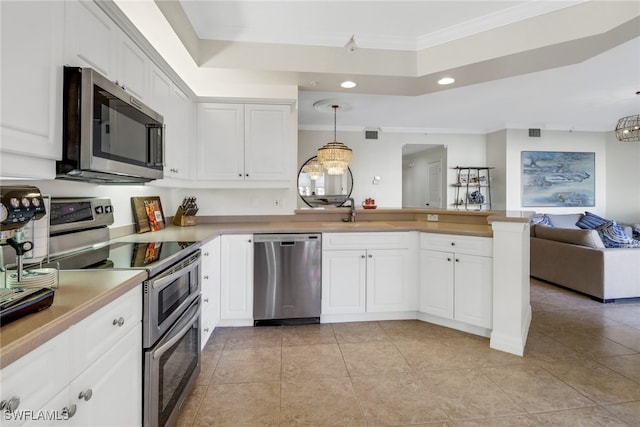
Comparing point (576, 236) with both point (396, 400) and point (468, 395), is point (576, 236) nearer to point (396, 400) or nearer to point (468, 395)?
point (468, 395)

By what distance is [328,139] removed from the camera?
6.33m

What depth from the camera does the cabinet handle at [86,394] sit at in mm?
898

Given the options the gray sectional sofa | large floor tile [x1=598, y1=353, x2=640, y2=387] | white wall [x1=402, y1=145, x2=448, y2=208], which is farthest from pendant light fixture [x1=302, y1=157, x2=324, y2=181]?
large floor tile [x1=598, y1=353, x2=640, y2=387]

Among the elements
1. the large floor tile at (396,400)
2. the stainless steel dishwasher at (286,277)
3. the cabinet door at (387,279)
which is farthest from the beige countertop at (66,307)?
the cabinet door at (387,279)

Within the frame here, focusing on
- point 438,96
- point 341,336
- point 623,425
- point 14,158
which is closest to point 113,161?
point 14,158

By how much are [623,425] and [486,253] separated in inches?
48.7

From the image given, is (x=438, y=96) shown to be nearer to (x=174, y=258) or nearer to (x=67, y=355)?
(x=174, y=258)

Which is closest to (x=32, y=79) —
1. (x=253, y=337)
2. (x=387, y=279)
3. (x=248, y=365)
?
(x=248, y=365)

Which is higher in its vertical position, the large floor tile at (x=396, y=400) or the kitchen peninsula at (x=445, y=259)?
the kitchen peninsula at (x=445, y=259)

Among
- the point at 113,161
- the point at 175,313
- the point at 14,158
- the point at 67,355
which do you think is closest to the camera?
the point at 67,355

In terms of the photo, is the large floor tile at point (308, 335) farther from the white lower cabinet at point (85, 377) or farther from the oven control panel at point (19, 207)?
the oven control panel at point (19, 207)

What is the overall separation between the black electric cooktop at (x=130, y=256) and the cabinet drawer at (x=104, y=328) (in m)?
0.17

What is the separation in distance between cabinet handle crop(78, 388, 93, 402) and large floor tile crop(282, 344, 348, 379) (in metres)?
1.34

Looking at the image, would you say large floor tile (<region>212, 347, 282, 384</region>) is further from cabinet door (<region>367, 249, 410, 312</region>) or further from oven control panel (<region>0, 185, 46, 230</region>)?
oven control panel (<region>0, 185, 46, 230</region>)
